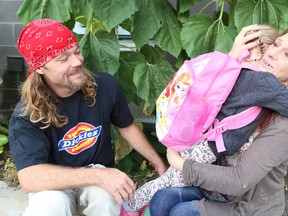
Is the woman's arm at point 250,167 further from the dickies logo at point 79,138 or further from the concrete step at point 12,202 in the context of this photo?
Answer: the concrete step at point 12,202

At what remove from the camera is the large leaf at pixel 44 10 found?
6.40ft

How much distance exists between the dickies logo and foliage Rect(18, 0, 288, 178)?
0.31 m

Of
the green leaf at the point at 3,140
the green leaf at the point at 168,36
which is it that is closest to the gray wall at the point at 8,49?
the green leaf at the point at 3,140

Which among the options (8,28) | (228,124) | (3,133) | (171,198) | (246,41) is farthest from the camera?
(8,28)

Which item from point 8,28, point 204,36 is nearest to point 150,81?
point 204,36

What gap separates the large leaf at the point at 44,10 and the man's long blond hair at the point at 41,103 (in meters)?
0.34

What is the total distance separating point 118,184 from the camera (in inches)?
63.6

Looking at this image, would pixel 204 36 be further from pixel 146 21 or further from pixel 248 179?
pixel 248 179

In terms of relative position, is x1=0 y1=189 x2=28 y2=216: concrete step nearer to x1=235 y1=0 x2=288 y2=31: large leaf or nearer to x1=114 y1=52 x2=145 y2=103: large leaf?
x1=114 y1=52 x2=145 y2=103: large leaf

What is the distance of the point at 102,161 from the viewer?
1.98 metres

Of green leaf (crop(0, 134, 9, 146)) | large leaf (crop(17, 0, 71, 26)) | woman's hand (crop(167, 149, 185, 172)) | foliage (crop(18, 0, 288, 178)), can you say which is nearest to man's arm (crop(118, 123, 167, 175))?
foliage (crop(18, 0, 288, 178))

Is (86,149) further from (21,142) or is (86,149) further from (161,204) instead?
(161,204)

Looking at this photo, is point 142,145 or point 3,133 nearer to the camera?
point 142,145

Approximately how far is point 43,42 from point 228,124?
83cm
